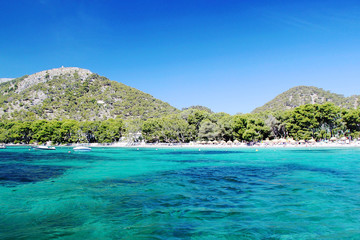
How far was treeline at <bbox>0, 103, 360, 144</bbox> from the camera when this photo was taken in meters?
75.6

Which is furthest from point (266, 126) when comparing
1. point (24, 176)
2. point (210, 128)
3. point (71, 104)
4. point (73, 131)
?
point (71, 104)

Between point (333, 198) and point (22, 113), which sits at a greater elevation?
point (22, 113)

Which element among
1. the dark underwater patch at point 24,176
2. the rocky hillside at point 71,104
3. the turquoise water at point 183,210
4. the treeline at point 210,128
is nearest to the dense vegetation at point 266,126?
the treeline at point 210,128

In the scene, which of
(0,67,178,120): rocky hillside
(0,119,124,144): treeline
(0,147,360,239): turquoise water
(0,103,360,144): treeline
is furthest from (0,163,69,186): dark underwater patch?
(0,67,178,120): rocky hillside

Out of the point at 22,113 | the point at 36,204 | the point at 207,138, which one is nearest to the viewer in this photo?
the point at 36,204

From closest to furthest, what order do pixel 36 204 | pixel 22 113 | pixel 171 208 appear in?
pixel 171 208 < pixel 36 204 < pixel 22 113

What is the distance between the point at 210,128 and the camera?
89.1 m

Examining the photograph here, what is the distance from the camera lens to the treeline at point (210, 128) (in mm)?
75625

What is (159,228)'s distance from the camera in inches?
366

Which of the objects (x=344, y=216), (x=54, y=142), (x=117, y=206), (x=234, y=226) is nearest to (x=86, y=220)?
(x=117, y=206)

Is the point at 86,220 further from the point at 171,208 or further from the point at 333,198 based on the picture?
the point at 333,198

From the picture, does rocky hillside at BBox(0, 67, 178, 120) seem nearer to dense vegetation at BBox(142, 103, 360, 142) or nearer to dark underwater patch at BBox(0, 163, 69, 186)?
dense vegetation at BBox(142, 103, 360, 142)

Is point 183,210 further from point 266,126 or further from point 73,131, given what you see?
point 73,131

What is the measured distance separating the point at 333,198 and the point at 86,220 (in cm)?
1295
